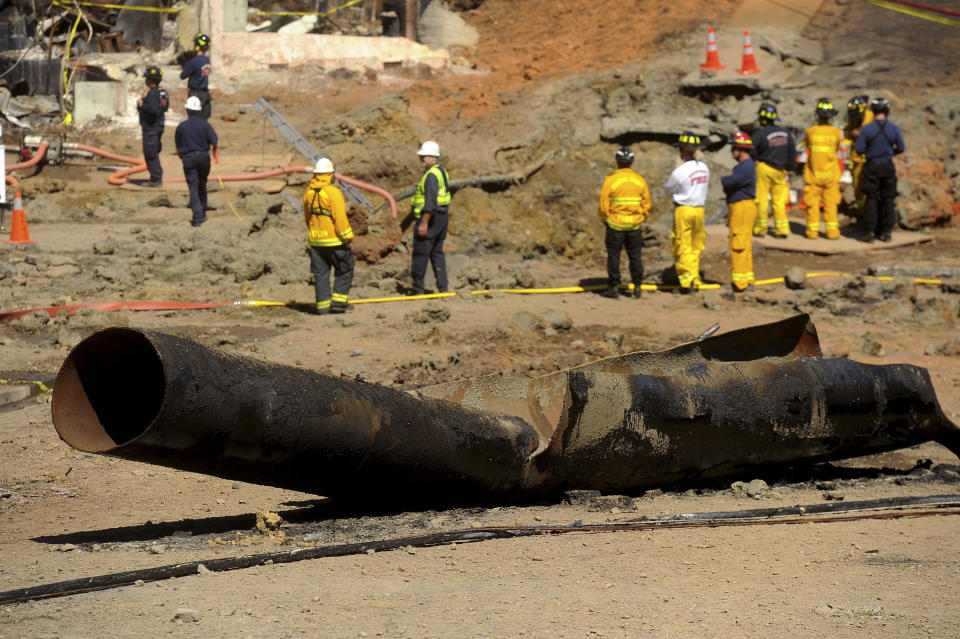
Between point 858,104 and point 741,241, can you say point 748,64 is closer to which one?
point 858,104

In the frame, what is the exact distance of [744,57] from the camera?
18.8 meters

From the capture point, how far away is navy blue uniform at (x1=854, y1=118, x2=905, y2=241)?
586 inches

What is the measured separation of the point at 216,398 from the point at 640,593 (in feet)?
6.25

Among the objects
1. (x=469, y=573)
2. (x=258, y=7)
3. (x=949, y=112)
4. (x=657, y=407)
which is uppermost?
(x=258, y=7)

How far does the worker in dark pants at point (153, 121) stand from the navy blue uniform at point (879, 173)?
10028 millimetres

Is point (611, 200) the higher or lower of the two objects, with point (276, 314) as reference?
higher

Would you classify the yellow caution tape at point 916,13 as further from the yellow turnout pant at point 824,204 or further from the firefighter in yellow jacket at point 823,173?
the yellow turnout pant at point 824,204

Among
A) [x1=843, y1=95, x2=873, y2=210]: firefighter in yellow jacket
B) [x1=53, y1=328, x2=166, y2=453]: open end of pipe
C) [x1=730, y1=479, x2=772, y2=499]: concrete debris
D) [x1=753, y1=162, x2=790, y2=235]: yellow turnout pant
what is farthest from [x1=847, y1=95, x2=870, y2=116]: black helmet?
[x1=53, y1=328, x2=166, y2=453]: open end of pipe

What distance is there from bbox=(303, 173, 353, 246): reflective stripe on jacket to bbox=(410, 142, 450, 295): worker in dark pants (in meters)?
1.20

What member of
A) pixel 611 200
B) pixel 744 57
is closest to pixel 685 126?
pixel 744 57

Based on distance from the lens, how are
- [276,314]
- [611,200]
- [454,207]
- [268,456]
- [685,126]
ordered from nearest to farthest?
[268,456]
[276,314]
[611,200]
[454,207]
[685,126]

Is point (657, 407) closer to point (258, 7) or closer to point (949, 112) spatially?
point (949, 112)

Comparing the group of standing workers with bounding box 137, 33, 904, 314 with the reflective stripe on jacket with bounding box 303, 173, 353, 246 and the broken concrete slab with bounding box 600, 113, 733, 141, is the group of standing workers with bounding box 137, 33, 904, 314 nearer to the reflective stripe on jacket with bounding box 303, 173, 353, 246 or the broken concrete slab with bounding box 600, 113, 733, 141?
the reflective stripe on jacket with bounding box 303, 173, 353, 246

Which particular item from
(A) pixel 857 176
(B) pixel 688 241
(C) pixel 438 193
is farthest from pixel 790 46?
(C) pixel 438 193
